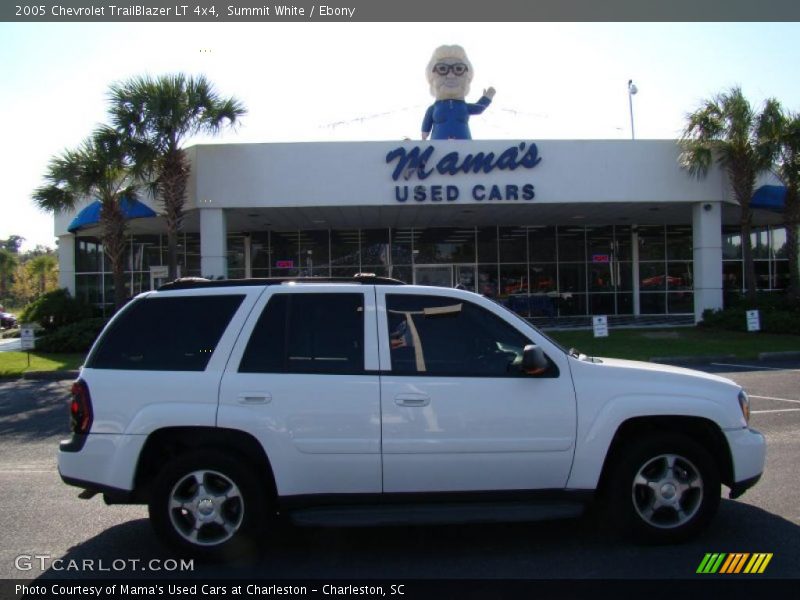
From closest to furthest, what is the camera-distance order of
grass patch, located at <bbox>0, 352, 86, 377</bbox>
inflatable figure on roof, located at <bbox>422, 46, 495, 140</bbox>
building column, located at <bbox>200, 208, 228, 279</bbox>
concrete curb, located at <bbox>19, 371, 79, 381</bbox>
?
1. concrete curb, located at <bbox>19, 371, 79, 381</bbox>
2. grass patch, located at <bbox>0, 352, 86, 377</bbox>
3. building column, located at <bbox>200, 208, 228, 279</bbox>
4. inflatable figure on roof, located at <bbox>422, 46, 495, 140</bbox>

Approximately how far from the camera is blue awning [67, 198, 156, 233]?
2002 centimetres

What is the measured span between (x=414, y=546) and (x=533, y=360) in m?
1.60

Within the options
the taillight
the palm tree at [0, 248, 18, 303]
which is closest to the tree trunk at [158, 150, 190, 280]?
the taillight

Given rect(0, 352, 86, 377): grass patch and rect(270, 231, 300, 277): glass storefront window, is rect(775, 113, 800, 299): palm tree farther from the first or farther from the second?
rect(0, 352, 86, 377): grass patch

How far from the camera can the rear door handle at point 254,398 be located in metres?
4.38

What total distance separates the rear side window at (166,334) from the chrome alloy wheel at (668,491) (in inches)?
121

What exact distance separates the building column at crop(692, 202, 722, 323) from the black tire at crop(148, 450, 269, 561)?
66.5 feet

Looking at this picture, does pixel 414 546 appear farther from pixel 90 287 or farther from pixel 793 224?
pixel 90 287

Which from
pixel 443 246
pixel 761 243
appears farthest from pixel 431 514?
pixel 761 243

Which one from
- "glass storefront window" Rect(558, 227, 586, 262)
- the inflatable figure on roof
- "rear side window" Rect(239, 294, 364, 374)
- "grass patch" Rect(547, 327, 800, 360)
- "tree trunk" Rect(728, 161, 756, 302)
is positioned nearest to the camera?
"rear side window" Rect(239, 294, 364, 374)

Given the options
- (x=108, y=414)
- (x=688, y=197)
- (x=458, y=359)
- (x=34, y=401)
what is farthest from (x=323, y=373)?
(x=688, y=197)

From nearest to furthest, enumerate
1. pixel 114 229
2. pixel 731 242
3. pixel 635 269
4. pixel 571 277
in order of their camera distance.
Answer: pixel 114 229 → pixel 571 277 → pixel 635 269 → pixel 731 242

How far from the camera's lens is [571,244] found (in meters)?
27.7

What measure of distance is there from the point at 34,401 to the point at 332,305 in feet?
32.7
